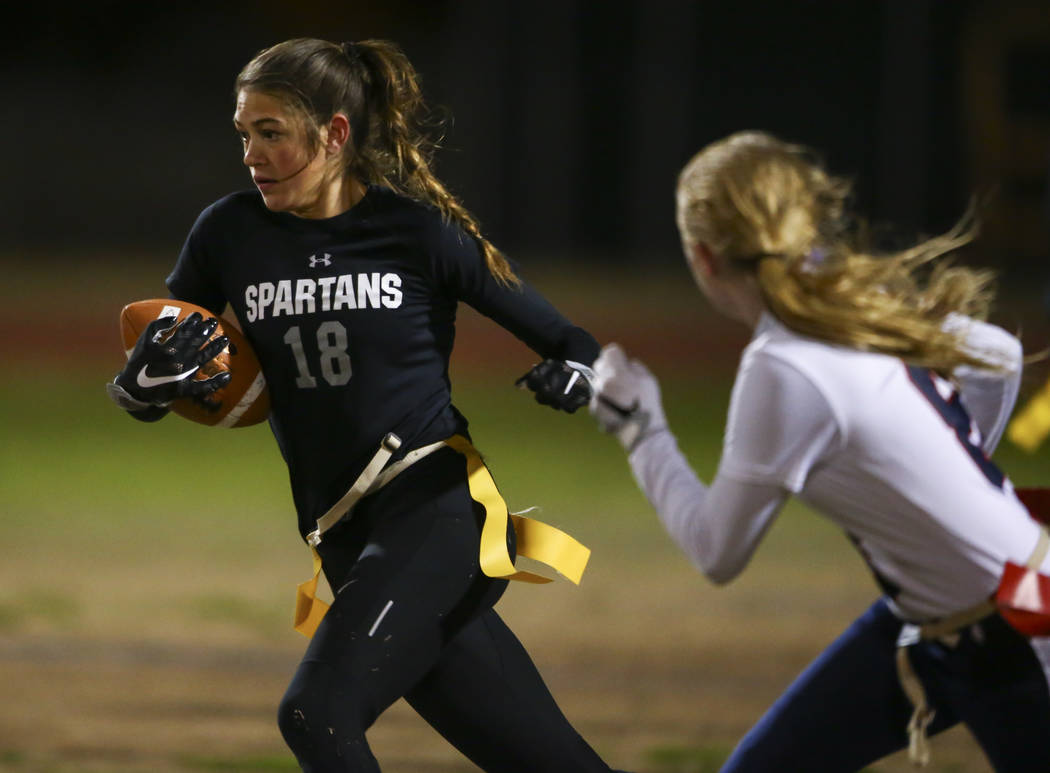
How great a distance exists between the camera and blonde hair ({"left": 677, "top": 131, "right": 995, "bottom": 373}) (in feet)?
7.99

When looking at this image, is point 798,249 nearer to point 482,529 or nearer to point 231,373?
point 482,529

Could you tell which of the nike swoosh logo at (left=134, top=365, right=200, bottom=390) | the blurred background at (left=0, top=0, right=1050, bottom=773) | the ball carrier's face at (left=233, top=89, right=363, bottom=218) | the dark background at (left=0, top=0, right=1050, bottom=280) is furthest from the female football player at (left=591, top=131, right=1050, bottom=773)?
the dark background at (left=0, top=0, right=1050, bottom=280)

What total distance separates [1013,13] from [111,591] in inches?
609

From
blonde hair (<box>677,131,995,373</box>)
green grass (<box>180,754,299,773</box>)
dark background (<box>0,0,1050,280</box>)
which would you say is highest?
blonde hair (<box>677,131,995,373</box>)

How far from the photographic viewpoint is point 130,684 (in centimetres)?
534

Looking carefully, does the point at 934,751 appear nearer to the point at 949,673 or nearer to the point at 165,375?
the point at 949,673

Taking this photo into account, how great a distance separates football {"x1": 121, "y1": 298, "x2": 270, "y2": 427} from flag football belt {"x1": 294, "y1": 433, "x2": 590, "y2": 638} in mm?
328

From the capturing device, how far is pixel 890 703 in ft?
8.95

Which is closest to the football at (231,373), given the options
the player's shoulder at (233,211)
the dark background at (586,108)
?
the player's shoulder at (233,211)

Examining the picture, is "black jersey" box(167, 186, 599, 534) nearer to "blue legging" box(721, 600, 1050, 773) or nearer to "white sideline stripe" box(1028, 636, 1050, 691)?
"blue legging" box(721, 600, 1050, 773)

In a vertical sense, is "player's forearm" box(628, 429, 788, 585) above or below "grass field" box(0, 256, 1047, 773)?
above

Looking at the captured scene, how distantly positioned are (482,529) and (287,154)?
901 millimetres

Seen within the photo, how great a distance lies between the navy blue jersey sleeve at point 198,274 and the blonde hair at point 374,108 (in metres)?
0.34

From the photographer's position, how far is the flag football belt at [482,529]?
3.07 metres
